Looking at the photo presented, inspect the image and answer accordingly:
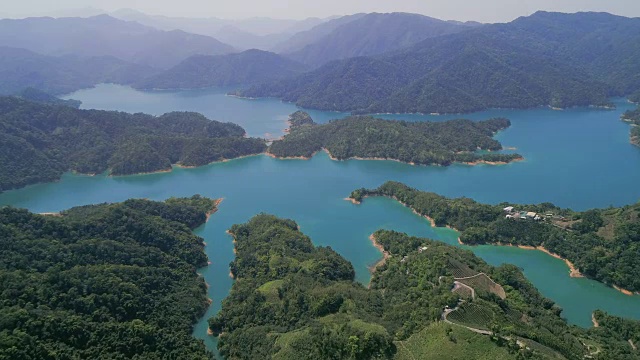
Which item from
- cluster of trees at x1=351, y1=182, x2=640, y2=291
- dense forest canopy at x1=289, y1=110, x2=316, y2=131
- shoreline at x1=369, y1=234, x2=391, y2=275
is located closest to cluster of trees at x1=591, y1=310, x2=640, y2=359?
cluster of trees at x1=351, y1=182, x2=640, y2=291

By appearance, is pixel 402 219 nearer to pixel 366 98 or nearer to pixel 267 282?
pixel 267 282

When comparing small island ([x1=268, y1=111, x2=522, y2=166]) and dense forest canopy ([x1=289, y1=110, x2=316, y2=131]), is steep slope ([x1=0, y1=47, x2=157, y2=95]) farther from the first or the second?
small island ([x1=268, y1=111, x2=522, y2=166])

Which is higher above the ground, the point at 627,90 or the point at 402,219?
the point at 627,90

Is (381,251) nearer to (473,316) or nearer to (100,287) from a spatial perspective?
(473,316)

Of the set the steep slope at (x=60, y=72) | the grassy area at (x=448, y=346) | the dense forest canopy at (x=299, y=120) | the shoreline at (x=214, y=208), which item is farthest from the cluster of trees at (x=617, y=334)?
the steep slope at (x=60, y=72)

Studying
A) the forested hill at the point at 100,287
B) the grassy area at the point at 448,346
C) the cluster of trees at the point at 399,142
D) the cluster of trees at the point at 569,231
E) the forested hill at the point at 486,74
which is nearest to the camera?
the grassy area at the point at 448,346

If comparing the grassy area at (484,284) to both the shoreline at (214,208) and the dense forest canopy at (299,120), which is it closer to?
the shoreline at (214,208)

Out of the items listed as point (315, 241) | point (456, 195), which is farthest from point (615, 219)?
point (315, 241)
